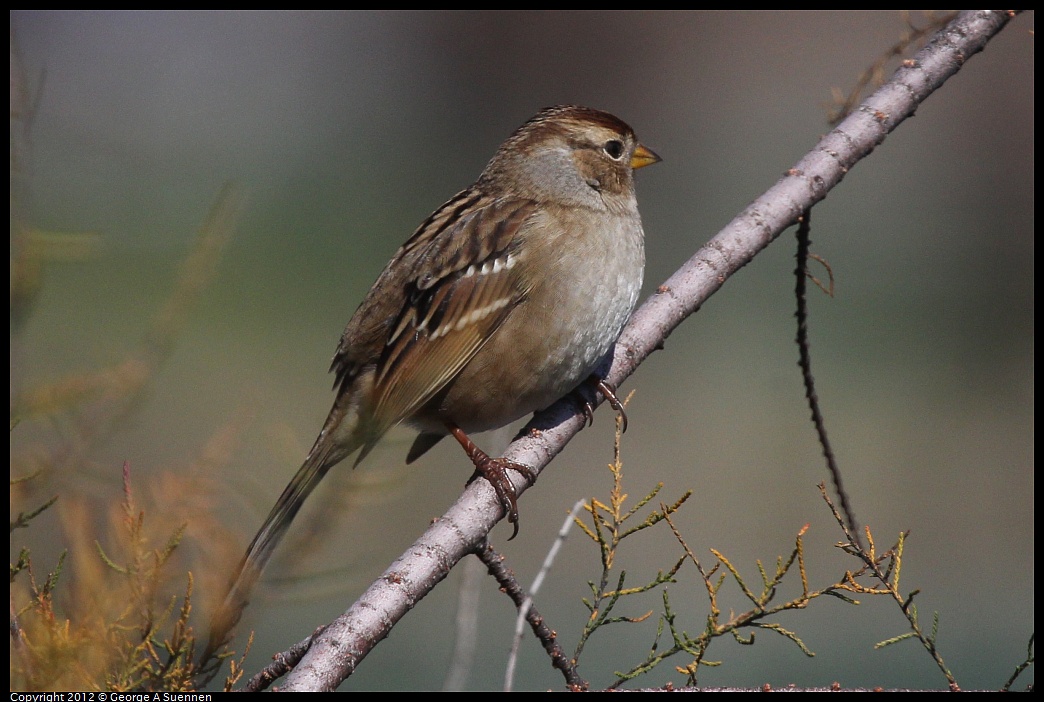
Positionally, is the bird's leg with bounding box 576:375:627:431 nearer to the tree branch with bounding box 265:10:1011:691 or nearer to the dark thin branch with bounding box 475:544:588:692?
the tree branch with bounding box 265:10:1011:691

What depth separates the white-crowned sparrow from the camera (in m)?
2.44

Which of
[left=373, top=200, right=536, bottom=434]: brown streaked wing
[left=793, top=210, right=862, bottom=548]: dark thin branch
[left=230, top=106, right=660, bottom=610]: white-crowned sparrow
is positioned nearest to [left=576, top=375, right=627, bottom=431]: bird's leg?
[left=230, top=106, right=660, bottom=610]: white-crowned sparrow

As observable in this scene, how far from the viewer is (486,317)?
2545 mm

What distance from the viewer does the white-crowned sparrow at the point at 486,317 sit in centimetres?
244

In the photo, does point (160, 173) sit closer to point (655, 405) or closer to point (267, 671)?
point (655, 405)

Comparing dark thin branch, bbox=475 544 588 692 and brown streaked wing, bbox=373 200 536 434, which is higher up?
brown streaked wing, bbox=373 200 536 434

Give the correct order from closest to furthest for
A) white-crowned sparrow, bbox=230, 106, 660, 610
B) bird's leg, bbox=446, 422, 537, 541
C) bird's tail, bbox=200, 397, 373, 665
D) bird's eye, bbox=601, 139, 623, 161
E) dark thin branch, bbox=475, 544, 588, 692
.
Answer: dark thin branch, bbox=475, 544, 588, 692 < bird's leg, bbox=446, 422, 537, 541 < bird's tail, bbox=200, 397, 373, 665 < white-crowned sparrow, bbox=230, 106, 660, 610 < bird's eye, bbox=601, 139, 623, 161

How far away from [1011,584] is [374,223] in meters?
8.30

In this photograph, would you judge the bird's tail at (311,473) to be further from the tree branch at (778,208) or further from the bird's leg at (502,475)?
the tree branch at (778,208)

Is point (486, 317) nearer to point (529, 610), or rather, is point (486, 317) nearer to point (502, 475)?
point (502, 475)

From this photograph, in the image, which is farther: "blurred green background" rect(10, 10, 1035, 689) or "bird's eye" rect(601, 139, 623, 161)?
"blurred green background" rect(10, 10, 1035, 689)

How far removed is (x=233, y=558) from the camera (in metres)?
1.51

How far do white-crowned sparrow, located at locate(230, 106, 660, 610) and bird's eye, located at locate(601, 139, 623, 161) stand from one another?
147 mm

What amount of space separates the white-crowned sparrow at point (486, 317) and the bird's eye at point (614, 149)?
0.15 m
